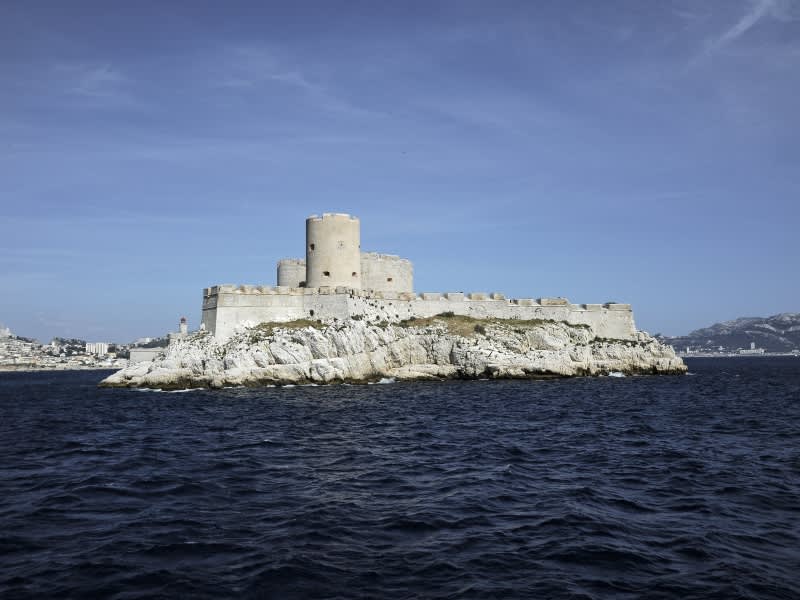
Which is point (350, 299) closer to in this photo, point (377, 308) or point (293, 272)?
point (377, 308)

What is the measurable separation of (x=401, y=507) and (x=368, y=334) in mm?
28847

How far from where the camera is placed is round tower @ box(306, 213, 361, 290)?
152 feet

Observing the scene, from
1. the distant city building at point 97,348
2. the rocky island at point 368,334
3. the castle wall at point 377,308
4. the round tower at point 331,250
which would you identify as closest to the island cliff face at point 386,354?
the rocky island at point 368,334

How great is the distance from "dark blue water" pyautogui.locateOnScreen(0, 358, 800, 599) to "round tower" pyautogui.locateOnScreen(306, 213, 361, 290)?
895 inches

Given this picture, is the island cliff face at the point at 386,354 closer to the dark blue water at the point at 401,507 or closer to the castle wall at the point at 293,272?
the castle wall at the point at 293,272

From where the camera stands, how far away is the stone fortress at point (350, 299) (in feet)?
143

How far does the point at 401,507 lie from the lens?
11852mm

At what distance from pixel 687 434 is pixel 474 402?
10053mm

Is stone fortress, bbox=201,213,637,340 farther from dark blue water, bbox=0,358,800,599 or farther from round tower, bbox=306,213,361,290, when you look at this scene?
dark blue water, bbox=0,358,800,599

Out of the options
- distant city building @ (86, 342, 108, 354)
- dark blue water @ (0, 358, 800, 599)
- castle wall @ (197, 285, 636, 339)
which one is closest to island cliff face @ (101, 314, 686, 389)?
castle wall @ (197, 285, 636, 339)

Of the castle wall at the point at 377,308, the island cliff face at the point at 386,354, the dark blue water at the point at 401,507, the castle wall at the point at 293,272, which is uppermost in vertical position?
the castle wall at the point at 293,272

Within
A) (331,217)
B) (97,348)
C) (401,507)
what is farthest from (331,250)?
(97,348)

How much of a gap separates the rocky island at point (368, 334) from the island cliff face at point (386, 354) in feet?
0.23

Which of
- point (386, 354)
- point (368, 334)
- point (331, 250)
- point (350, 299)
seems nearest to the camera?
point (368, 334)
